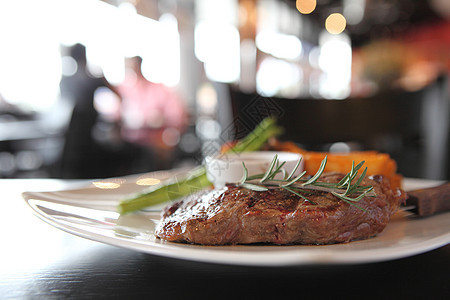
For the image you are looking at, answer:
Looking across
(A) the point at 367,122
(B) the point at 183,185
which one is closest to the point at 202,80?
(A) the point at 367,122

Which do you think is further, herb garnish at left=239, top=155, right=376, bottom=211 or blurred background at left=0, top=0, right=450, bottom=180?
blurred background at left=0, top=0, right=450, bottom=180

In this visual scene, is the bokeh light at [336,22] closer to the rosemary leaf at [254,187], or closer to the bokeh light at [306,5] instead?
the bokeh light at [306,5]

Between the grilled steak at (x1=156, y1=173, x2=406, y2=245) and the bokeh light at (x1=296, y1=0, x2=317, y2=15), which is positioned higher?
the bokeh light at (x1=296, y1=0, x2=317, y2=15)

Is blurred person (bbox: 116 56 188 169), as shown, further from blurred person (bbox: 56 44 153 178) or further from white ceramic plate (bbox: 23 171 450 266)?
white ceramic plate (bbox: 23 171 450 266)

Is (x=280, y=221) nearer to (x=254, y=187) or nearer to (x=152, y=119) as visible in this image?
(x=254, y=187)

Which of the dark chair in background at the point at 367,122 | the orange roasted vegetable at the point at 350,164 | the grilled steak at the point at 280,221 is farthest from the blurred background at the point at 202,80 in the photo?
the grilled steak at the point at 280,221

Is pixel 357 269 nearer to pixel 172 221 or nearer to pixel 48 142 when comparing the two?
pixel 172 221

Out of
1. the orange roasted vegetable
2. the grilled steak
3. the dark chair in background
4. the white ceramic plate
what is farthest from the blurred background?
the grilled steak
